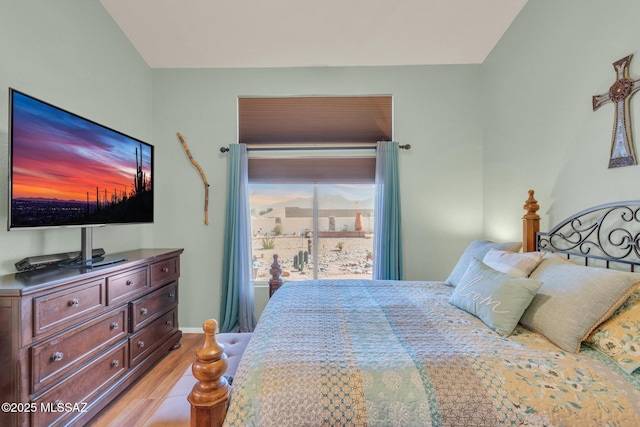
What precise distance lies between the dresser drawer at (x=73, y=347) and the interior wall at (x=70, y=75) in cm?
57

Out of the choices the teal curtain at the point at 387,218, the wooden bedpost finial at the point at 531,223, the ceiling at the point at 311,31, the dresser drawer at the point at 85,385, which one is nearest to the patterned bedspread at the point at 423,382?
the wooden bedpost finial at the point at 531,223

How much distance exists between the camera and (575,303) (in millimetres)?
1189

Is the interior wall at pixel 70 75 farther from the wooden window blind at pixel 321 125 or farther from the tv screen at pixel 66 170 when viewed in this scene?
the wooden window blind at pixel 321 125

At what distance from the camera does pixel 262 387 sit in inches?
36.2

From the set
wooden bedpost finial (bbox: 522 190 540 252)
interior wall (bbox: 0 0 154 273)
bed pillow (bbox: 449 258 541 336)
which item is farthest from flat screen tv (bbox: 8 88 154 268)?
wooden bedpost finial (bbox: 522 190 540 252)

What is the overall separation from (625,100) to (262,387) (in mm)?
2241

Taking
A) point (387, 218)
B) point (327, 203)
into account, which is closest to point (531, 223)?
point (387, 218)

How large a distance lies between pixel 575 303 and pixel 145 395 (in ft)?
8.78

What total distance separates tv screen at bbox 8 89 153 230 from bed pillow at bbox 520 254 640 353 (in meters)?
2.71

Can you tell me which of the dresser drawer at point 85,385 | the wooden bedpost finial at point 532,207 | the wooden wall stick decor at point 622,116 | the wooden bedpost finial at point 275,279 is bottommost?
the dresser drawer at point 85,385

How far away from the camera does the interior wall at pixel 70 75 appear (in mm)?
1617

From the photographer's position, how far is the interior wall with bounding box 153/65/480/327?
3.00 metres

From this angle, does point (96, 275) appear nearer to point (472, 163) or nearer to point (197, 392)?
point (197, 392)

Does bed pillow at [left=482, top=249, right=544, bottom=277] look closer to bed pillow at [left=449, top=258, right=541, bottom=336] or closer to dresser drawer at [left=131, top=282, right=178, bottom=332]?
bed pillow at [left=449, top=258, right=541, bottom=336]
